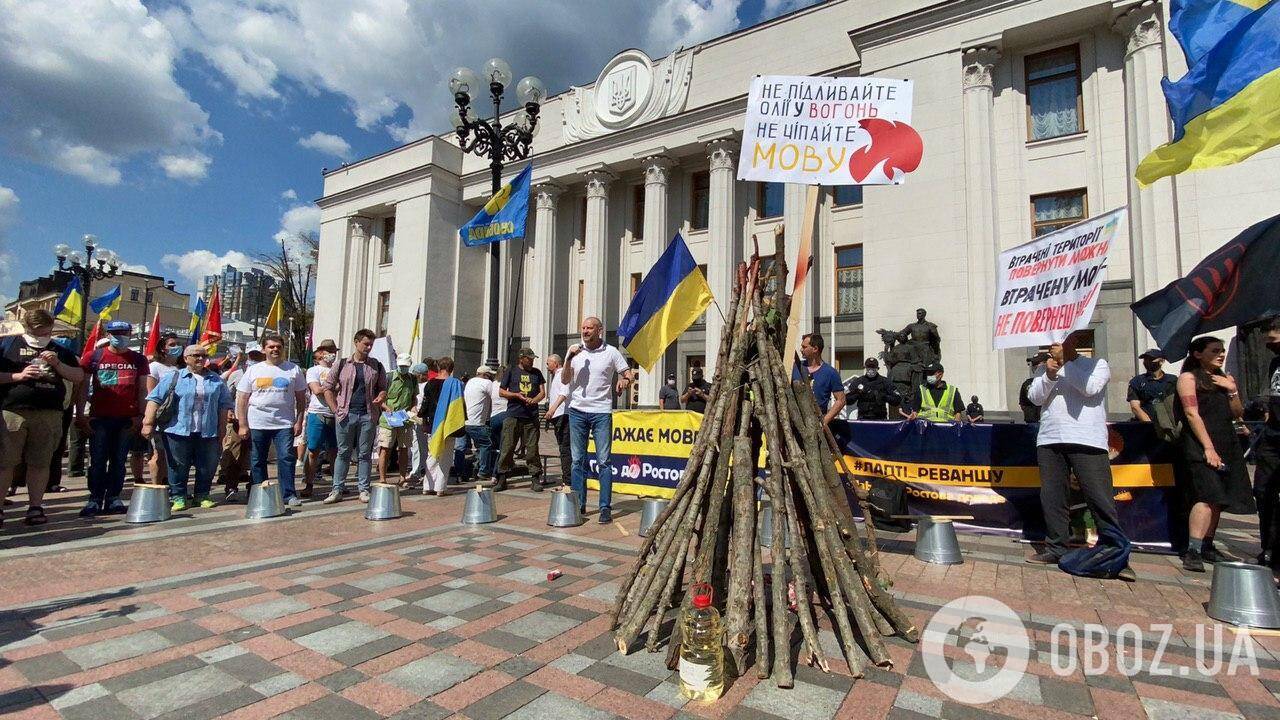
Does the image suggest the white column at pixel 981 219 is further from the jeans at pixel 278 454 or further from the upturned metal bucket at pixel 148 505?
the upturned metal bucket at pixel 148 505

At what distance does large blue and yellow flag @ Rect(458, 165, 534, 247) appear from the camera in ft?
31.7

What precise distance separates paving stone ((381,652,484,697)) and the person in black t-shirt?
565 centimetres

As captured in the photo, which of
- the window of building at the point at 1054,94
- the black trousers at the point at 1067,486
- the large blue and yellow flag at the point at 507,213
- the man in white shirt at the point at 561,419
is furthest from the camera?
the window of building at the point at 1054,94

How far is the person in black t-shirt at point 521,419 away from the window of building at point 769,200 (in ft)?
49.3

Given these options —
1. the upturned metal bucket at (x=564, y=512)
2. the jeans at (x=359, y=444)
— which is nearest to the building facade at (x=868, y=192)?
the jeans at (x=359, y=444)

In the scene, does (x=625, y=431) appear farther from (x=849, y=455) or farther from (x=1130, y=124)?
(x=1130, y=124)

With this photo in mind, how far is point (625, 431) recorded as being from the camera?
313 inches

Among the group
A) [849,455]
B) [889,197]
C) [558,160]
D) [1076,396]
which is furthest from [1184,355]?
[558,160]

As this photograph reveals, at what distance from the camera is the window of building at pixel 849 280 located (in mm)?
18922

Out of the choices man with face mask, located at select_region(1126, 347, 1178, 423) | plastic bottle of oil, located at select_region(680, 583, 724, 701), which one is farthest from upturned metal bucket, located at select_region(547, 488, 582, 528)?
man with face mask, located at select_region(1126, 347, 1178, 423)

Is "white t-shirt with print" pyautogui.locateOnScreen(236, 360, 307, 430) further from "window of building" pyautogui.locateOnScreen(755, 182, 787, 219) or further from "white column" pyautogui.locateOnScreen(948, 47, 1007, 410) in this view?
"window of building" pyautogui.locateOnScreen(755, 182, 787, 219)

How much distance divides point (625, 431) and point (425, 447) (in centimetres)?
321

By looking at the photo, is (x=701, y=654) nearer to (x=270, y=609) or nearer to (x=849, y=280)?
(x=270, y=609)

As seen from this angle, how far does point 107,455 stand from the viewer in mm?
6395
